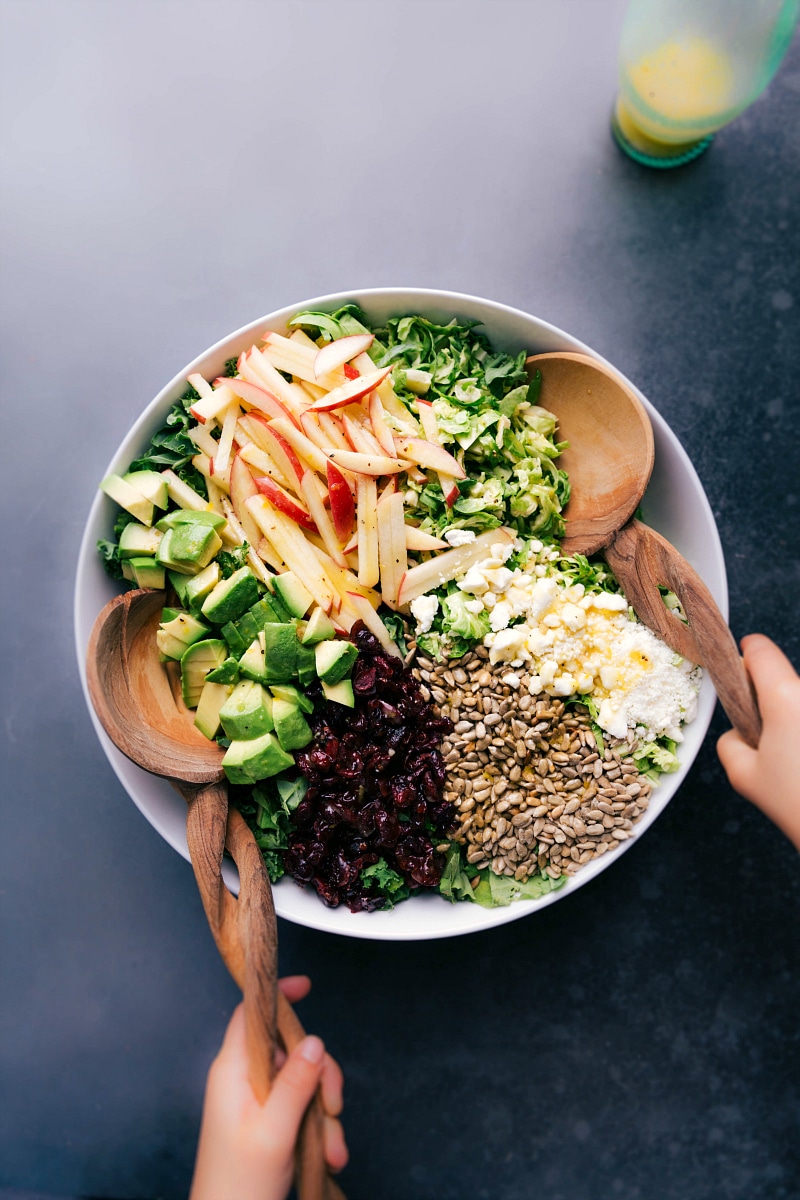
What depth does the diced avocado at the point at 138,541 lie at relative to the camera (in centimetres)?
196

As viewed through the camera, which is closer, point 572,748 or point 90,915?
point 572,748

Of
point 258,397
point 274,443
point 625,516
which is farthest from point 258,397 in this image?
point 625,516

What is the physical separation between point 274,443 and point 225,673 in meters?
0.60

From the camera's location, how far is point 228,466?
201 cm

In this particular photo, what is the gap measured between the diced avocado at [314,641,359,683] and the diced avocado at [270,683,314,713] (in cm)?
9

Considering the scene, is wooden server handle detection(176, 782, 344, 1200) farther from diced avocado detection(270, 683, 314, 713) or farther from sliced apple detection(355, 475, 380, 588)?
sliced apple detection(355, 475, 380, 588)

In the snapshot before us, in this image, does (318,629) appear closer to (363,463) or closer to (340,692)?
(340,692)

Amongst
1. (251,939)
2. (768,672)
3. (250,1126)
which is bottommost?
(250,1126)

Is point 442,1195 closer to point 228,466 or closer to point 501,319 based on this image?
point 228,466

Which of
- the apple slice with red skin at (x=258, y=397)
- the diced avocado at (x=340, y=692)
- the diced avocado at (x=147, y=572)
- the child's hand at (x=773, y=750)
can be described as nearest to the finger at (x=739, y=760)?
the child's hand at (x=773, y=750)

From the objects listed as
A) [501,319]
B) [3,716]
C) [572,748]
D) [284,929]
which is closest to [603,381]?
[501,319]

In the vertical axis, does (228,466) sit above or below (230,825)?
above

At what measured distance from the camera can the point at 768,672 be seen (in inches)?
71.0

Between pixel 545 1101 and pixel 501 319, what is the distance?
2338mm
